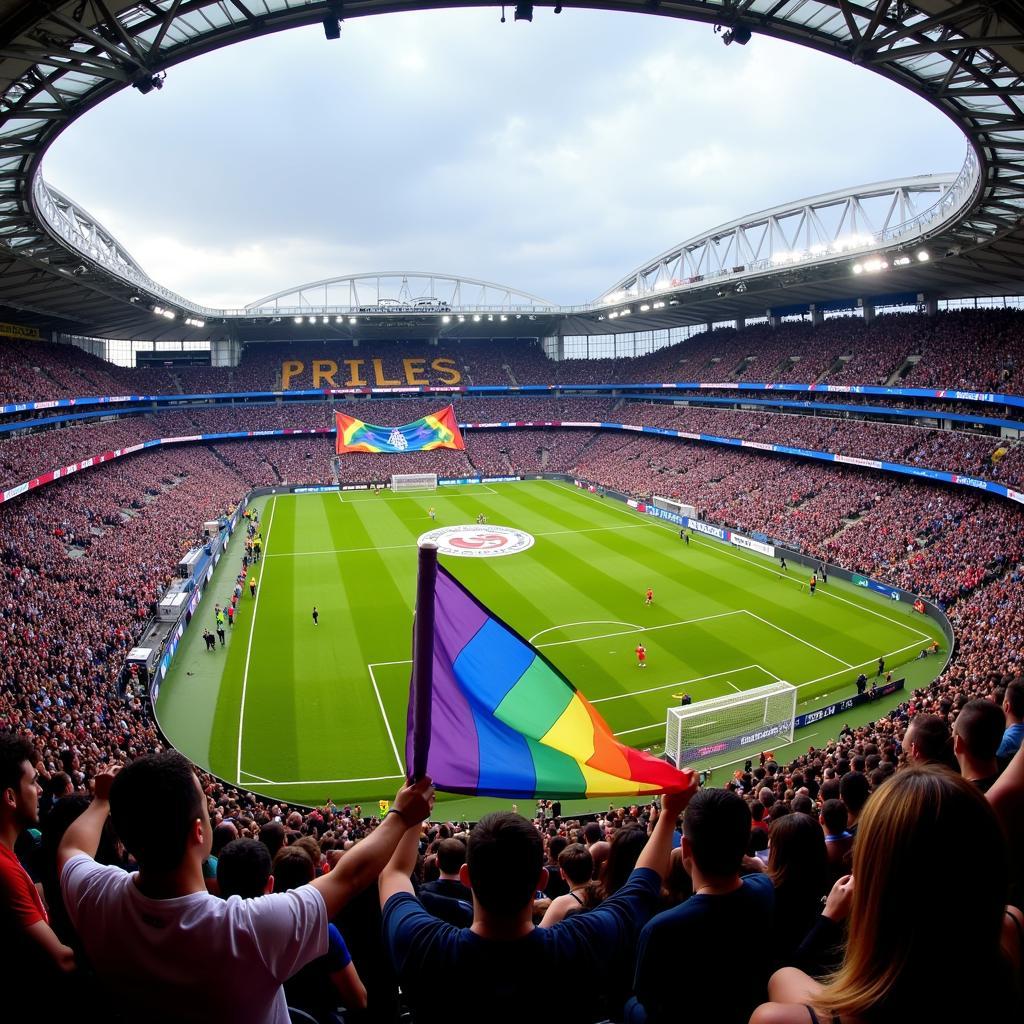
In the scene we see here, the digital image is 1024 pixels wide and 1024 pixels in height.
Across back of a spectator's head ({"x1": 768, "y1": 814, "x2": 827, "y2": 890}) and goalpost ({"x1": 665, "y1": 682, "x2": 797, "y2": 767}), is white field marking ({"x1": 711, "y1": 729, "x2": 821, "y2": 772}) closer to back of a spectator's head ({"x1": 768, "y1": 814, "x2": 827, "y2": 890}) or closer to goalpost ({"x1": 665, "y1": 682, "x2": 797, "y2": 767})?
goalpost ({"x1": 665, "y1": 682, "x2": 797, "y2": 767})

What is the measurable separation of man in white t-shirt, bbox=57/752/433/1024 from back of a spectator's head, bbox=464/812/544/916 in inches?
16.8

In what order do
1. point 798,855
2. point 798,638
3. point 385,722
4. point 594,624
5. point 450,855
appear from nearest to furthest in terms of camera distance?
1. point 798,855
2. point 450,855
3. point 385,722
4. point 798,638
5. point 594,624

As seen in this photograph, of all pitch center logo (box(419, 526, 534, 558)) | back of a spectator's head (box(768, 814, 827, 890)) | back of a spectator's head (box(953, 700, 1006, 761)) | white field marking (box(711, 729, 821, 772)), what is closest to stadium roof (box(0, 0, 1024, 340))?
back of a spectator's head (box(953, 700, 1006, 761))

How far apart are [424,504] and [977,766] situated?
53.4 m

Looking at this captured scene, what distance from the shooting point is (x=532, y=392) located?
82.1 m

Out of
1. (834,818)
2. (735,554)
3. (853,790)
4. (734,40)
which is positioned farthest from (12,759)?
(735,554)

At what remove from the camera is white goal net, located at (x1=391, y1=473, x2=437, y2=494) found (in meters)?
63.6

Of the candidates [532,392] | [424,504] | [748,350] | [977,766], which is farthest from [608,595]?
[532,392]

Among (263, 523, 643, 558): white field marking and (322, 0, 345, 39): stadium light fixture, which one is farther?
(263, 523, 643, 558): white field marking

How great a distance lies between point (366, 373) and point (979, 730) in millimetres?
79128

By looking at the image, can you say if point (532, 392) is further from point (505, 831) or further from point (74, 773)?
point (505, 831)

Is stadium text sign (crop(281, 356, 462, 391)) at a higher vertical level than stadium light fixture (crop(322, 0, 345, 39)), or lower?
lower

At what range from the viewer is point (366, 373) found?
79.2 m

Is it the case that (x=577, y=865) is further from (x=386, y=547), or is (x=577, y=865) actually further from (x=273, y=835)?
(x=386, y=547)
